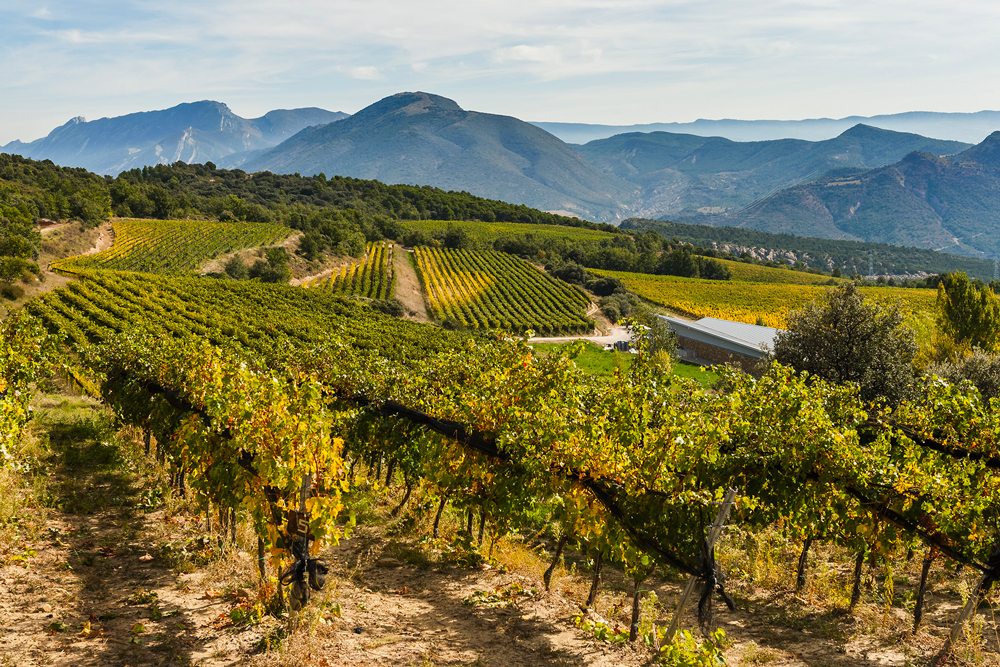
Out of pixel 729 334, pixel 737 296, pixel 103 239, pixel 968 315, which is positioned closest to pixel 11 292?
pixel 103 239

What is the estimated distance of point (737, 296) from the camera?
87.2 meters

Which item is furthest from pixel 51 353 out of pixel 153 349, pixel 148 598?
pixel 148 598

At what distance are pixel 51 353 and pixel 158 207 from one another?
11518cm

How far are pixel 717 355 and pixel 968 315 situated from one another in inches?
733

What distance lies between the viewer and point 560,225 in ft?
539

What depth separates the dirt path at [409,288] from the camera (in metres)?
74.8

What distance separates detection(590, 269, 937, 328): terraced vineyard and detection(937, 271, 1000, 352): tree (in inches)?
1023

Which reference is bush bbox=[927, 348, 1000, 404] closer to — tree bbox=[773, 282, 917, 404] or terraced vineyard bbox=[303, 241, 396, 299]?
tree bbox=[773, 282, 917, 404]

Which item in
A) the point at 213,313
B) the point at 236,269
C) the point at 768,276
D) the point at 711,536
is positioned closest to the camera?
the point at 711,536

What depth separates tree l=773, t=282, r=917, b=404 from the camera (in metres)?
22.1

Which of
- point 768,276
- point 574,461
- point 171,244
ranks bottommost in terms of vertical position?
point 574,461

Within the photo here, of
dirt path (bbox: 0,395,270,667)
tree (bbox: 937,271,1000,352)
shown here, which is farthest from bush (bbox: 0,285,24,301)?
tree (bbox: 937,271,1000,352)

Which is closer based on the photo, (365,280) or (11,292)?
(11,292)

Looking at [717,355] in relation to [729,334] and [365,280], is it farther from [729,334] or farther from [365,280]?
[365,280]
